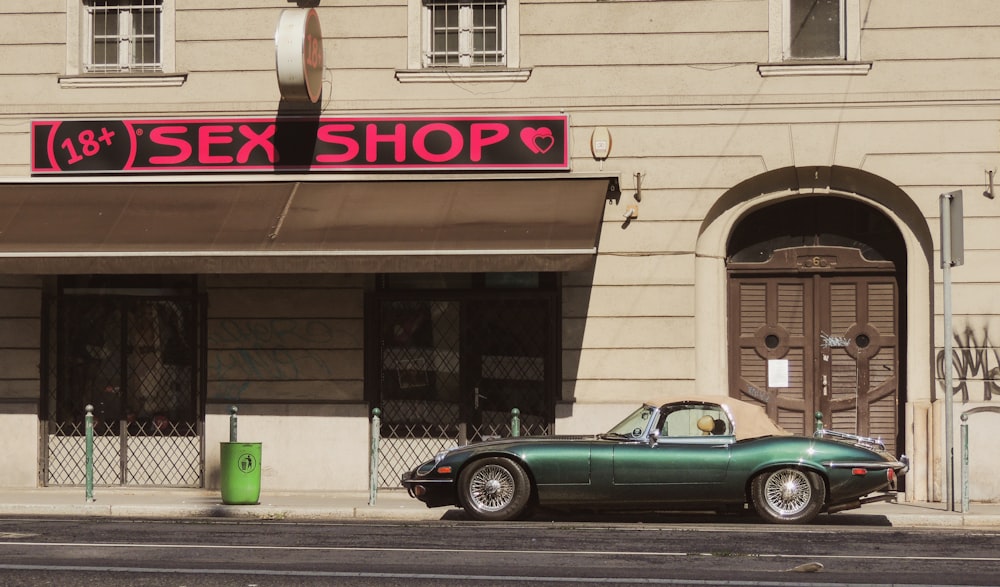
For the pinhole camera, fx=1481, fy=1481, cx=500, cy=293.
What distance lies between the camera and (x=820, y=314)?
1792 cm

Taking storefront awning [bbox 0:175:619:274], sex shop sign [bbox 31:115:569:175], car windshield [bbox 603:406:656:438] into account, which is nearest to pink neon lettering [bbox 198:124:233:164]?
sex shop sign [bbox 31:115:569:175]

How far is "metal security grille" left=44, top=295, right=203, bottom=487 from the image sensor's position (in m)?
18.3

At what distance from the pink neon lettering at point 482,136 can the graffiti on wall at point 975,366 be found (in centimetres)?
573

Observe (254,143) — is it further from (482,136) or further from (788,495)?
(788,495)

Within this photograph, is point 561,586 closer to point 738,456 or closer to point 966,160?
point 738,456

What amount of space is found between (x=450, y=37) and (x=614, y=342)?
14.0ft

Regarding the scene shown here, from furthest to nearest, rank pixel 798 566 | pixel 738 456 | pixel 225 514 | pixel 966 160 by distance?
pixel 966 160, pixel 225 514, pixel 738 456, pixel 798 566

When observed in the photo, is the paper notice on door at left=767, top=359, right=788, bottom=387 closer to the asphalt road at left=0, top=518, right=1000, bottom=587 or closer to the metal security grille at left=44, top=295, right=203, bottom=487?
the asphalt road at left=0, top=518, right=1000, bottom=587

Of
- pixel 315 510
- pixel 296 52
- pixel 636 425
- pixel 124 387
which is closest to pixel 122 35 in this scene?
pixel 296 52

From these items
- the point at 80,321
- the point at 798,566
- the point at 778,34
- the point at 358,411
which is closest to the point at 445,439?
the point at 358,411

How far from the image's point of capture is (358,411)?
17875 mm

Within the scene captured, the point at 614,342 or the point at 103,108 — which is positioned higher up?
the point at 103,108

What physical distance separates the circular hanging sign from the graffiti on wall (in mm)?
7979

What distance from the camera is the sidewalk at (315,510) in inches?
568
